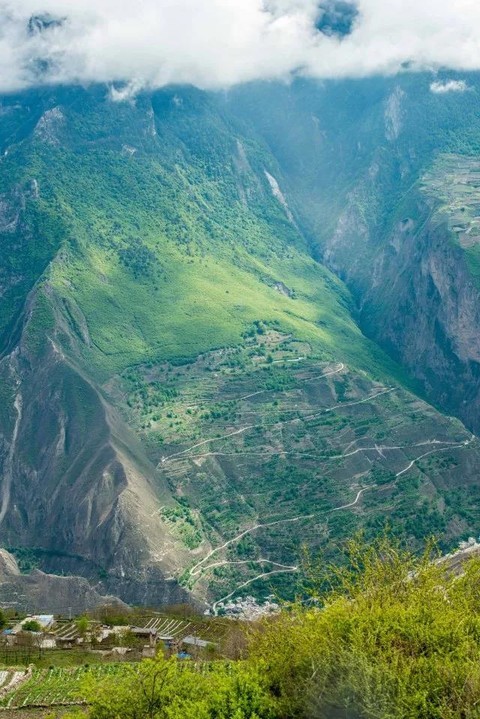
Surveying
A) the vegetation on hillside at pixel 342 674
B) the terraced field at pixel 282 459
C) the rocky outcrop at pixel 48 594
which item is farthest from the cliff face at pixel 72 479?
the vegetation on hillside at pixel 342 674

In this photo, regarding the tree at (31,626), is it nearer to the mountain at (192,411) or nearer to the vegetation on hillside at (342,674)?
the mountain at (192,411)

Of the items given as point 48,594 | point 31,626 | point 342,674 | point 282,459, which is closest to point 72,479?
point 48,594

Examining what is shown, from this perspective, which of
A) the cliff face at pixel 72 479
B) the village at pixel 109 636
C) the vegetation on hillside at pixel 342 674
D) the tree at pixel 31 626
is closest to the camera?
the vegetation on hillside at pixel 342 674

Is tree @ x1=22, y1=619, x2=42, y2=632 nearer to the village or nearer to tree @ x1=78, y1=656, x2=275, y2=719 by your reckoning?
the village

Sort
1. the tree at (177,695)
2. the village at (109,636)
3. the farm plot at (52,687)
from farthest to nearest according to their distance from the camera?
1. the village at (109,636)
2. the farm plot at (52,687)
3. the tree at (177,695)

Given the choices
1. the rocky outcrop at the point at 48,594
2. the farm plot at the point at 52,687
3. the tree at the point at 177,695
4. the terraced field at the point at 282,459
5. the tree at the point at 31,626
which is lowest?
the terraced field at the point at 282,459

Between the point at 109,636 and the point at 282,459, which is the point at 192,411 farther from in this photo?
the point at 109,636

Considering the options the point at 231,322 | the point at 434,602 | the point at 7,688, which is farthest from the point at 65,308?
the point at 434,602

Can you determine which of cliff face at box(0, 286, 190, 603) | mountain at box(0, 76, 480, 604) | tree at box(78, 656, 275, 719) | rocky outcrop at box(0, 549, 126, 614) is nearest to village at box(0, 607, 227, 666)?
rocky outcrop at box(0, 549, 126, 614)
